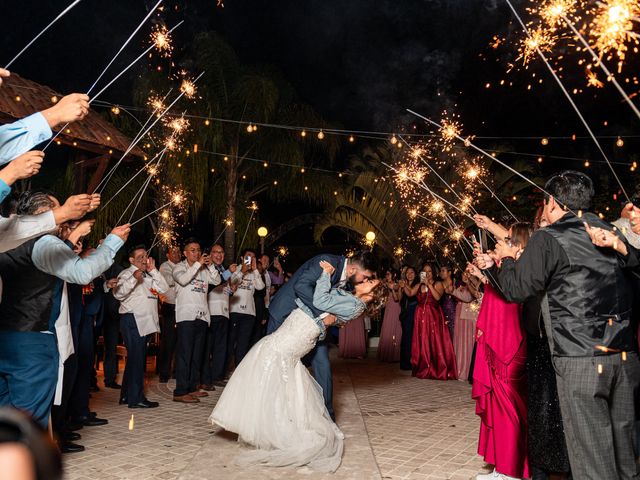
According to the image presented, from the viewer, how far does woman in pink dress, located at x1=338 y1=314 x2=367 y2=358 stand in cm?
1320

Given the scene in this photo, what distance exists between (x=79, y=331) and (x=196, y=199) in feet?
36.8

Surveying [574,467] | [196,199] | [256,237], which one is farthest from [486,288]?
[256,237]

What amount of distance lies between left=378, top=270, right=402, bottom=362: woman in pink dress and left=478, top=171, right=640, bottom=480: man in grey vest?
9.05 metres

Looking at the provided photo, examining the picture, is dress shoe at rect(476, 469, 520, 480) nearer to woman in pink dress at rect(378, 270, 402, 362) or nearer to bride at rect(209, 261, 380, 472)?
bride at rect(209, 261, 380, 472)

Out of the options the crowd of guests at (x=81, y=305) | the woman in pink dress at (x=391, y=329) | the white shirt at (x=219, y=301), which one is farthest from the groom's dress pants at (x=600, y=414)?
the woman in pink dress at (x=391, y=329)

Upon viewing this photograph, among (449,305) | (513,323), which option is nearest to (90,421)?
(513,323)

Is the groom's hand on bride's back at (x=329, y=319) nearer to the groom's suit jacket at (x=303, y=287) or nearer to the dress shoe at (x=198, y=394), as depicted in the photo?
the groom's suit jacket at (x=303, y=287)

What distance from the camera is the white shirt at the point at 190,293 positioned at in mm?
7812

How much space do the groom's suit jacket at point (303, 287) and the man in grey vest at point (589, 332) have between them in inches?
96.7

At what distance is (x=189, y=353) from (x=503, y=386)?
177 inches

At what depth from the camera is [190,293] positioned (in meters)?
7.87

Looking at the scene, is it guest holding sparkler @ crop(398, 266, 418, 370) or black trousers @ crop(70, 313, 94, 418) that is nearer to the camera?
black trousers @ crop(70, 313, 94, 418)

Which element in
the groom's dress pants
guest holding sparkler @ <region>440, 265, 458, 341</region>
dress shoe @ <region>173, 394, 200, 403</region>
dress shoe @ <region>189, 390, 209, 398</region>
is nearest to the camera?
the groom's dress pants

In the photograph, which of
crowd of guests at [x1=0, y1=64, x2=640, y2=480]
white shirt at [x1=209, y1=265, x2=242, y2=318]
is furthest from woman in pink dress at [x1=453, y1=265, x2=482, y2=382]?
crowd of guests at [x1=0, y1=64, x2=640, y2=480]
